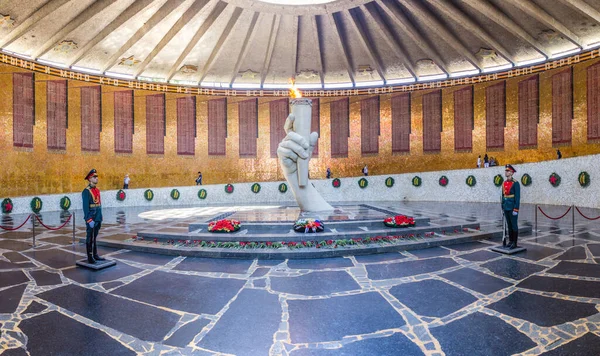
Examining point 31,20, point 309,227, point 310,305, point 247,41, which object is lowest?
point 310,305

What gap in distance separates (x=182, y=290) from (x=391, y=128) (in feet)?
61.4

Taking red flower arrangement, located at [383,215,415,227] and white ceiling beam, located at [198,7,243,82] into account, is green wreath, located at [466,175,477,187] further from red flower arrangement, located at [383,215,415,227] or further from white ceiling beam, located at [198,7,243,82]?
white ceiling beam, located at [198,7,243,82]

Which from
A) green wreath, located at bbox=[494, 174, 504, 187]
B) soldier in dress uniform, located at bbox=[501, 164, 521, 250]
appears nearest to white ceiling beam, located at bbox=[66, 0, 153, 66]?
soldier in dress uniform, located at bbox=[501, 164, 521, 250]

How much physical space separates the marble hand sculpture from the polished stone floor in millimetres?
4390

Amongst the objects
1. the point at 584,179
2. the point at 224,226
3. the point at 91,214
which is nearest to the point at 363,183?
the point at 584,179

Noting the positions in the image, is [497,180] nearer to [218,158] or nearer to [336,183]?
[336,183]

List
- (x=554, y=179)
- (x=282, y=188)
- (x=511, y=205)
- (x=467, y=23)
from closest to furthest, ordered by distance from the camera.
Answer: (x=511, y=205) < (x=554, y=179) < (x=467, y=23) < (x=282, y=188)

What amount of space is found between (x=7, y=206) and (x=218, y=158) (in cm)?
1031

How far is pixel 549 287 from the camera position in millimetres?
4070

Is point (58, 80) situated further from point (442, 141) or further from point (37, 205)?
point (442, 141)

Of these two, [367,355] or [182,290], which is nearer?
[367,355]

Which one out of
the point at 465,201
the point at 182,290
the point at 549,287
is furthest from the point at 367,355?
the point at 465,201

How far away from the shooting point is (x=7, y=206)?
13.3 m

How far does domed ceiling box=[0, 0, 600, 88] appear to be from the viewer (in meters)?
14.6
